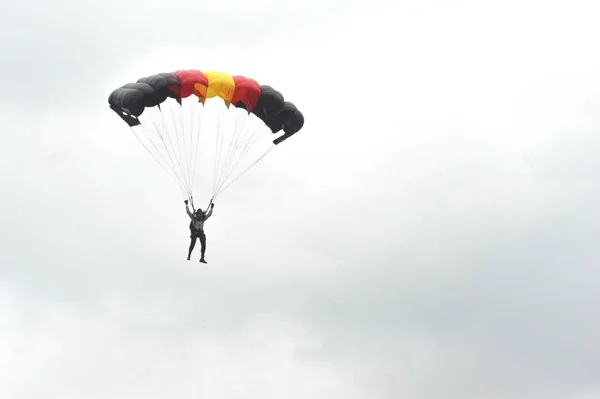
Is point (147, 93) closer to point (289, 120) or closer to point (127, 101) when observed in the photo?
point (127, 101)

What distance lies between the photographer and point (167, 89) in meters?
51.9

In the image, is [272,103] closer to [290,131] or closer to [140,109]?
[290,131]

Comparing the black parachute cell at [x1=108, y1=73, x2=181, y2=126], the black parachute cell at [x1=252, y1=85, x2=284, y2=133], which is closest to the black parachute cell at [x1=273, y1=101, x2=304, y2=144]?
the black parachute cell at [x1=252, y1=85, x2=284, y2=133]

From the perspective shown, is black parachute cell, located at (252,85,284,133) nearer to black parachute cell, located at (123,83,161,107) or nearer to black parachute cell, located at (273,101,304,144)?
black parachute cell, located at (273,101,304,144)

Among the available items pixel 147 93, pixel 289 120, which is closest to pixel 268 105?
pixel 289 120

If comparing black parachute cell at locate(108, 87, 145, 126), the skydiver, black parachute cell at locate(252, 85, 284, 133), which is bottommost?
the skydiver

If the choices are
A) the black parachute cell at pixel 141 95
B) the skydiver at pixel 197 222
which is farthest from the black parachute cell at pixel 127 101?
the skydiver at pixel 197 222

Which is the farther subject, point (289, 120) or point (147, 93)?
point (289, 120)

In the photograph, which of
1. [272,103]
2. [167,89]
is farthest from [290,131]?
[167,89]

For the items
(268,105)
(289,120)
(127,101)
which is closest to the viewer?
(127,101)

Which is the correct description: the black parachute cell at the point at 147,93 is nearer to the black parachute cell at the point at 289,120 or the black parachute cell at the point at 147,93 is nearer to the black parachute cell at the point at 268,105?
the black parachute cell at the point at 268,105

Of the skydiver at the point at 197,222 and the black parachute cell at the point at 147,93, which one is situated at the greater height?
the black parachute cell at the point at 147,93

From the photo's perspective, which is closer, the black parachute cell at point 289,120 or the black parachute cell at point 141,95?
the black parachute cell at point 141,95

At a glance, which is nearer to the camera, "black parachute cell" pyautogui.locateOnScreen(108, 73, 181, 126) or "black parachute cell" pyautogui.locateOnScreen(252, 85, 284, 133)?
"black parachute cell" pyautogui.locateOnScreen(108, 73, 181, 126)
